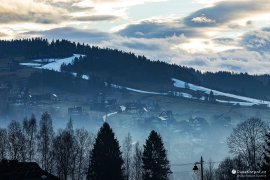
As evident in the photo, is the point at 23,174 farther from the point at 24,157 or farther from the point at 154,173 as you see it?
the point at 24,157

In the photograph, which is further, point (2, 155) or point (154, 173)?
point (2, 155)

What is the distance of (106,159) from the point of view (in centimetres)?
10619

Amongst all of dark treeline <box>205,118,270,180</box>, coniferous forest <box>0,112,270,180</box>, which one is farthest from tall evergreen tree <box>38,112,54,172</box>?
dark treeline <box>205,118,270,180</box>

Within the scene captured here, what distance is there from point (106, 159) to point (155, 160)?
34.7 feet

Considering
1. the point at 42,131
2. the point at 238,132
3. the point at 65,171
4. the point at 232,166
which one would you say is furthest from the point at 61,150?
the point at 238,132

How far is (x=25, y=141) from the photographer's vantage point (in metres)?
140

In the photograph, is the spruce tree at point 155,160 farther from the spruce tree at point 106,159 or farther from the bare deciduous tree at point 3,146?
the bare deciduous tree at point 3,146

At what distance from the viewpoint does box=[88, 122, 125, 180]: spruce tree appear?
105500mm

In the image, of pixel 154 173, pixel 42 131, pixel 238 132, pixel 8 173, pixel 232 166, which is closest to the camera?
pixel 8 173

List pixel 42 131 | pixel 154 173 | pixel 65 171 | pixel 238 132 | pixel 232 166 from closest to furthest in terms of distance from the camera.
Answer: pixel 154 173 < pixel 65 171 < pixel 232 166 < pixel 42 131 < pixel 238 132

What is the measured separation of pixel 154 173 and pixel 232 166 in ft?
89.8

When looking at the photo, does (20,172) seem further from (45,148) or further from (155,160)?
(45,148)

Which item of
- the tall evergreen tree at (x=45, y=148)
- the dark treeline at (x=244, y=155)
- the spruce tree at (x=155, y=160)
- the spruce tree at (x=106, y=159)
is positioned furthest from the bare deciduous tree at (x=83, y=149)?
the spruce tree at (x=106, y=159)

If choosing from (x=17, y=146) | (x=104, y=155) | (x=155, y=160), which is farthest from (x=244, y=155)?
(x=17, y=146)
